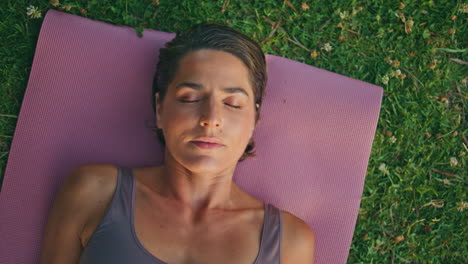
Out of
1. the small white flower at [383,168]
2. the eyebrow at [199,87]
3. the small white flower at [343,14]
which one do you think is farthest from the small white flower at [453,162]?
the eyebrow at [199,87]

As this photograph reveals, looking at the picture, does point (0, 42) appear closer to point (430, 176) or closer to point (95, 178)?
point (95, 178)

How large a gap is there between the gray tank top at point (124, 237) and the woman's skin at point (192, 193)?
4cm

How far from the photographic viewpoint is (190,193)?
112 inches

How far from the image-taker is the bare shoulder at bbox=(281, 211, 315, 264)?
9.06 feet

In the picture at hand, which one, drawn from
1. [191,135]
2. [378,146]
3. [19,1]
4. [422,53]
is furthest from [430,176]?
[19,1]

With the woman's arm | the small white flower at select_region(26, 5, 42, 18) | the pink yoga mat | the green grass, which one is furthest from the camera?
the green grass

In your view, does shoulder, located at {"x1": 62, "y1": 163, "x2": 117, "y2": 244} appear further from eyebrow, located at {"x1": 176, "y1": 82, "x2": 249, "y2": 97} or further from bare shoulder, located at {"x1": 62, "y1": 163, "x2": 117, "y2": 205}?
eyebrow, located at {"x1": 176, "y1": 82, "x2": 249, "y2": 97}

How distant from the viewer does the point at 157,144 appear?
10.6 feet

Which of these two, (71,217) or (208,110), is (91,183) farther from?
(208,110)

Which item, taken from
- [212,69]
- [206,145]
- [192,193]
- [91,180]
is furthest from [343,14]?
[91,180]

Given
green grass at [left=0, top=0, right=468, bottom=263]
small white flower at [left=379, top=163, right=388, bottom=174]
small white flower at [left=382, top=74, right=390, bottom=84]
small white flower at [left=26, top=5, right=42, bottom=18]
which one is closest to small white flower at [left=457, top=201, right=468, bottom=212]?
green grass at [left=0, top=0, right=468, bottom=263]

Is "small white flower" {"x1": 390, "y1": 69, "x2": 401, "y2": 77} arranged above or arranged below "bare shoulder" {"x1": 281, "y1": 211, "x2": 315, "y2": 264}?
above

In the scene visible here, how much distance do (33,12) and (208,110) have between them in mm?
1726

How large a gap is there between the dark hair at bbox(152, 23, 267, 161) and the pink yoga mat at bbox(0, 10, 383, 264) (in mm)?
449
